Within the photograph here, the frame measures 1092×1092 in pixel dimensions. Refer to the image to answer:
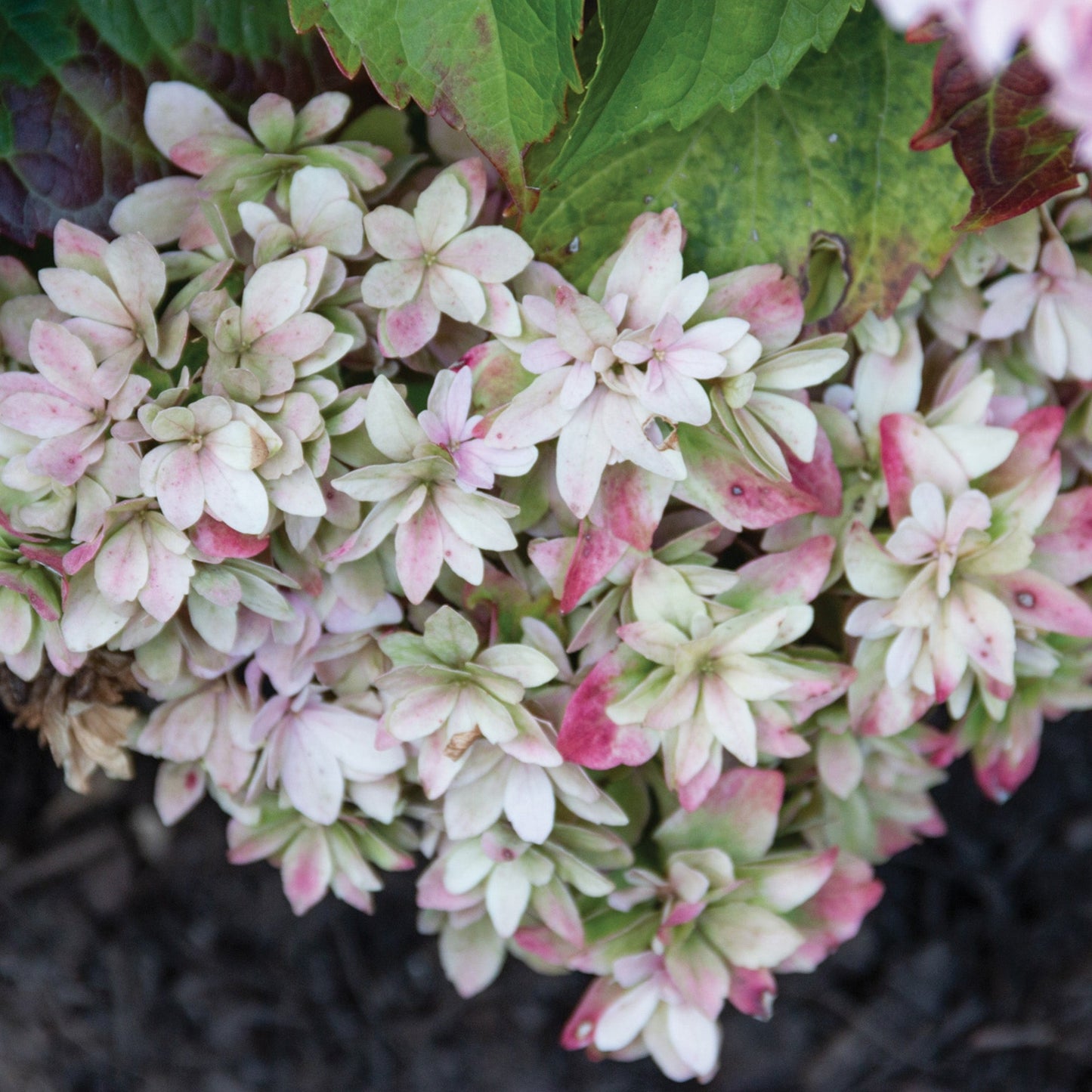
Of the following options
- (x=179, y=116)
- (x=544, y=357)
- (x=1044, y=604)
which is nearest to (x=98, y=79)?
(x=179, y=116)

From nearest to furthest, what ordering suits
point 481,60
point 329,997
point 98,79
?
1. point 481,60
2. point 98,79
3. point 329,997

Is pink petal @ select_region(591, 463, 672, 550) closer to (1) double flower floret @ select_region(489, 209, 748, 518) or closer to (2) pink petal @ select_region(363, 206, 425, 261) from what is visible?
(1) double flower floret @ select_region(489, 209, 748, 518)

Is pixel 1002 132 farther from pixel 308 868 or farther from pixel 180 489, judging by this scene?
pixel 308 868

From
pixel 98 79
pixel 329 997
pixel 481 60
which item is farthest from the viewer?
pixel 329 997

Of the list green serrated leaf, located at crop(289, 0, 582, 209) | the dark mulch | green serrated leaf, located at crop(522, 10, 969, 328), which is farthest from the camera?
the dark mulch

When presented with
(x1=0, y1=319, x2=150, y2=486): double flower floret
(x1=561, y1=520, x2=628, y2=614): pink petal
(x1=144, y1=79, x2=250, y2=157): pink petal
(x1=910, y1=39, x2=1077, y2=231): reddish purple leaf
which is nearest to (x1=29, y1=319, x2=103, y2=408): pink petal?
(x1=0, y1=319, x2=150, y2=486): double flower floret
